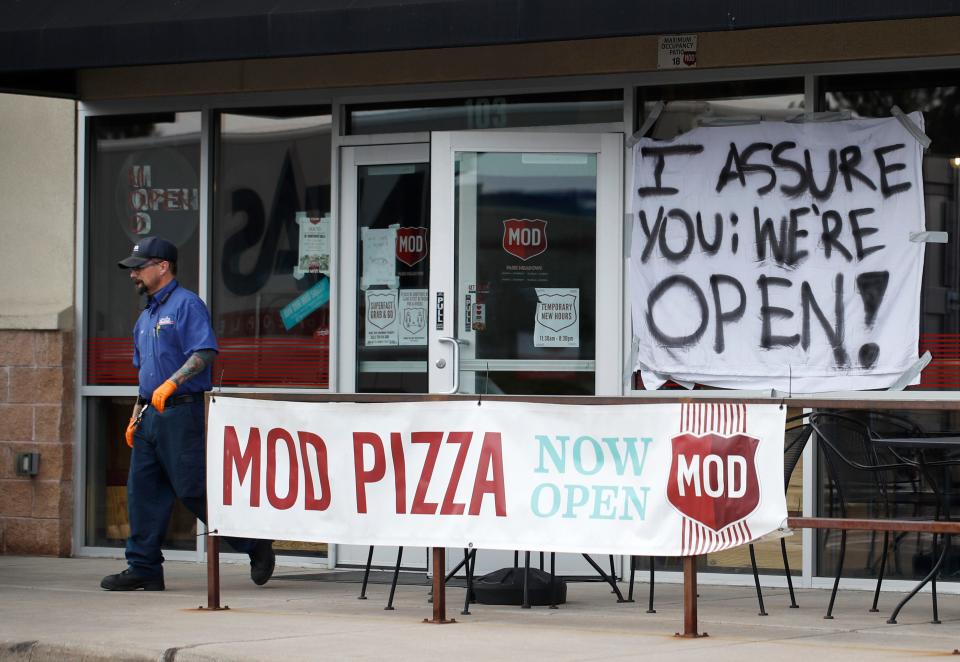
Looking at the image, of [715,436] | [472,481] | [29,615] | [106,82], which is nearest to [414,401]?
[472,481]

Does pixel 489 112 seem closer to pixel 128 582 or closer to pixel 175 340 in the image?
pixel 175 340

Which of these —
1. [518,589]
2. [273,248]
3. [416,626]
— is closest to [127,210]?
[273,248]

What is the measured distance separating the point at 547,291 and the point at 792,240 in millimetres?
1478

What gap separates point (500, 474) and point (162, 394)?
219cm

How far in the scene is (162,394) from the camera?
821 cm

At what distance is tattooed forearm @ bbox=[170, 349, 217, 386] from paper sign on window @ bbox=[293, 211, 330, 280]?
168 cm

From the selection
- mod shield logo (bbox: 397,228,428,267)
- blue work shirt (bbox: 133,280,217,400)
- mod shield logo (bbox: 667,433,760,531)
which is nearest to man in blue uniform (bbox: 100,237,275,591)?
blue work shirt (bbox: 133,280,217,400)

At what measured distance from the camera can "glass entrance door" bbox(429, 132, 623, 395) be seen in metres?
9.33

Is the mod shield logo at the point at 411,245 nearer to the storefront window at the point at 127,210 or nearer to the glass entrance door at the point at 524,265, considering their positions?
the glass entrance door at the point at 524,265

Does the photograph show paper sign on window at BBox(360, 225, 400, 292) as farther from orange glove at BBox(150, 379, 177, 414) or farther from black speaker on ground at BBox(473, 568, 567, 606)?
black speaker on ground at BBox(473, 568, 567, 606)

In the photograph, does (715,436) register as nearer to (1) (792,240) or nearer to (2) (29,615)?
(1) (792,240)

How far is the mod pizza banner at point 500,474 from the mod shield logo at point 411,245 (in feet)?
8.21

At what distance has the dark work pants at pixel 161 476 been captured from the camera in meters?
8.39

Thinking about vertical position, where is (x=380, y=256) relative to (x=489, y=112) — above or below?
below
